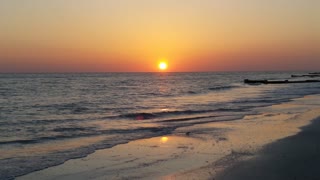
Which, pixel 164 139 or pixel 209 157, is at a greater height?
pixel 209 157

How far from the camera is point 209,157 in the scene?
41.5 ft

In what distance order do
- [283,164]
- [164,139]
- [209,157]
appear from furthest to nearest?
[164,139] → [209,157] → [283,164]

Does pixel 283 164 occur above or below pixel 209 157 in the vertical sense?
above

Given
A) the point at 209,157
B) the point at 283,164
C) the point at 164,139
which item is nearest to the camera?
the point at 283,164

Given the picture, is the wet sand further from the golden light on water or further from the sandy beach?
the golden light on water

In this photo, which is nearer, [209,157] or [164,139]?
[209,157]

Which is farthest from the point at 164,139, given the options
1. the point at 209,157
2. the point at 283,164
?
the point at 283,164

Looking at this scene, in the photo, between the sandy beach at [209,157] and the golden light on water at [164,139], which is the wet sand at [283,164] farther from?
the golden light on water at [164,139]

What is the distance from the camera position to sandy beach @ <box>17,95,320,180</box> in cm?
1052

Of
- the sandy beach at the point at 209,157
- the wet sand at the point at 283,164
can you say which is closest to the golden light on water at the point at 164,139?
the sandy beach at the point at 209,157

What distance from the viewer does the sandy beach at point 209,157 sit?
1052 centimetres

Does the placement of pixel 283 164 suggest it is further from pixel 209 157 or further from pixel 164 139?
pixel 164 139

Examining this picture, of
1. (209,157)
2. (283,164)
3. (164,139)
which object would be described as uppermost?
(283,164)

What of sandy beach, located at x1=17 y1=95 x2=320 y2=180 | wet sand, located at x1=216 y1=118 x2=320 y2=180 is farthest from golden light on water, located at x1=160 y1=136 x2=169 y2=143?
wet sand, located at x1=216 y1=118 x2=320 y2=180
